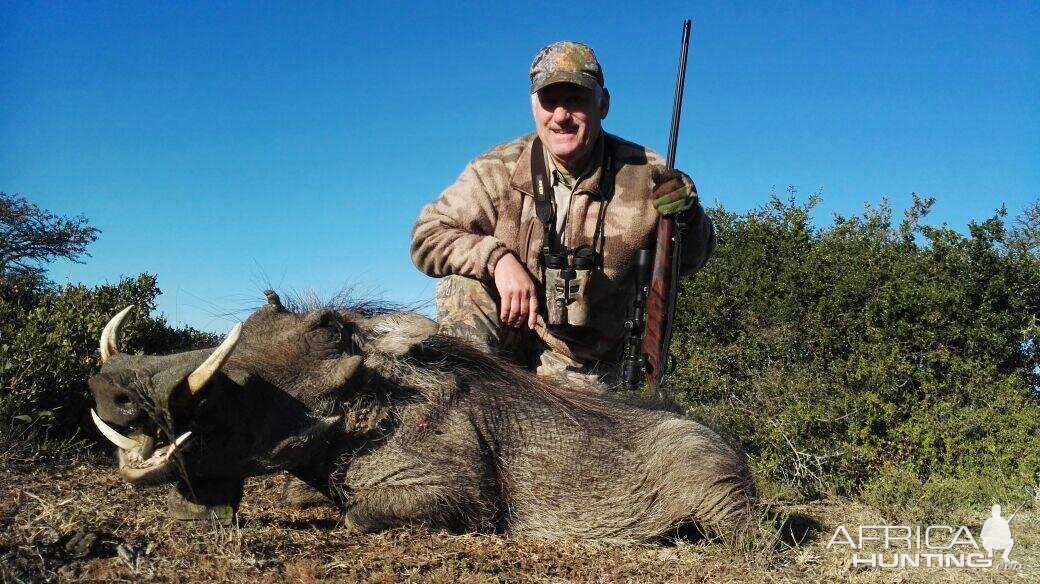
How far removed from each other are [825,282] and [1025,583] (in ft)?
18.1

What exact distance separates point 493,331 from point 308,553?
75.3 inches

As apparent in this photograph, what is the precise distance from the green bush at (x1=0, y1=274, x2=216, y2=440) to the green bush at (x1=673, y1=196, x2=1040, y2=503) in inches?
159

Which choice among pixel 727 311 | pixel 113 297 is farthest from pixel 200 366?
pixel 727 311

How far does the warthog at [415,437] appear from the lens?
296 centimetres

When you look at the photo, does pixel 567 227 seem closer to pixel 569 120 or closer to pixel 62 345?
pixel 569 120

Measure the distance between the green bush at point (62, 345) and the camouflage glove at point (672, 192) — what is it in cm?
270

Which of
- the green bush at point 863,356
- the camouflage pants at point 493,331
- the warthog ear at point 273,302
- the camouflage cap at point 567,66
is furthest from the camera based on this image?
the green bush at point 863,356

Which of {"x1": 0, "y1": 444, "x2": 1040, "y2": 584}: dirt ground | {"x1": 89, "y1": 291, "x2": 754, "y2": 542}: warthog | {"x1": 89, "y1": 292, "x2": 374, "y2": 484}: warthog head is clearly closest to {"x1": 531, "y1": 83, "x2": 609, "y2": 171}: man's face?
{"x1": 89, "y1": 291, "x2": 754, "y2": 542}: warthog

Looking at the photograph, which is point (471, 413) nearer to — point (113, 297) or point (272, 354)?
point (272, 354)

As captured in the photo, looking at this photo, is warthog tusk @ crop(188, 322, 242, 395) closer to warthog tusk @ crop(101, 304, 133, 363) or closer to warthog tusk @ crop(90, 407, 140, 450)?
warthog tusk @ crop(90, 407, 140, 450)

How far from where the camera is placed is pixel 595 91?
477 centimetres

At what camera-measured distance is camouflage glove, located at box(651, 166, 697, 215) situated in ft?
15.0

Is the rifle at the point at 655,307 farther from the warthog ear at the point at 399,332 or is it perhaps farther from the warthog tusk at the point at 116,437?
the warthog tusk at the point at 116,437

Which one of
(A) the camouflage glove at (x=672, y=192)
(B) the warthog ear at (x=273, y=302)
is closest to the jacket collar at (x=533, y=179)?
(A) the camouflage glove at (x=672, y=192)
